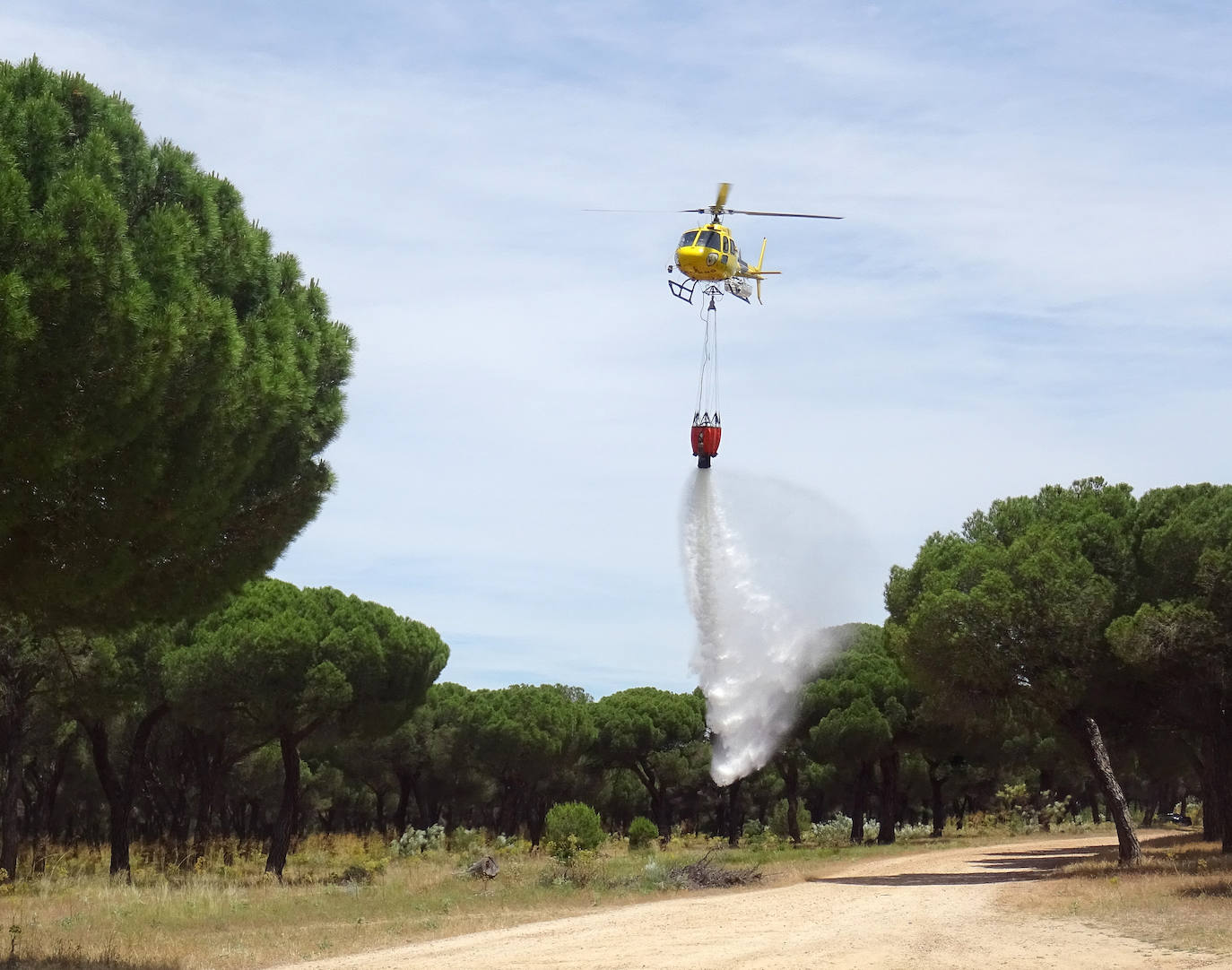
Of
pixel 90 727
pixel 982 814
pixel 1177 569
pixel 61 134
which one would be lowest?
pixel 982 814

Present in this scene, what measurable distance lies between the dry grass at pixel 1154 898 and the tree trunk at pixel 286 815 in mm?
17396

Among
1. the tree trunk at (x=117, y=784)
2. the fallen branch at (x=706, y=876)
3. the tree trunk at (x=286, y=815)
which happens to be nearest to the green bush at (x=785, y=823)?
the tree trunk at (x=286, y=815)

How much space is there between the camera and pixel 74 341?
402 inches

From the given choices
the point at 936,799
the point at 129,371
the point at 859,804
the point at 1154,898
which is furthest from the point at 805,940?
the point at 936,799

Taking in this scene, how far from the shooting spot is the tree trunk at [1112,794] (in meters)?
25.6

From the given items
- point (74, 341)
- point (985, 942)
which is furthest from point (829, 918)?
point (74, 341)

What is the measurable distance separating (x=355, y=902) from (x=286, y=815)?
9459 millimetres

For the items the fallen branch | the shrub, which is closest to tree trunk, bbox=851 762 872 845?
the shrub

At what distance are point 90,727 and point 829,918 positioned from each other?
20175 mm

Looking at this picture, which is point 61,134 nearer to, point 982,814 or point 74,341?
point 74,341

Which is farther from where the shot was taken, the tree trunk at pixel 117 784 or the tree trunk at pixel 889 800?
the tree trunk at pixel 889 800

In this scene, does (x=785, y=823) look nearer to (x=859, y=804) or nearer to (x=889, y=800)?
(x=859, y=804)

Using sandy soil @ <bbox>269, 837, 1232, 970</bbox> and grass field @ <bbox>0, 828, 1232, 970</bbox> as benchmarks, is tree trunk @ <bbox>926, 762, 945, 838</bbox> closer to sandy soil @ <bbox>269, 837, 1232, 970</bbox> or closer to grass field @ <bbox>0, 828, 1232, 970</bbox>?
grass field @ <bbox>0, 828, 1232, 970</bbox>

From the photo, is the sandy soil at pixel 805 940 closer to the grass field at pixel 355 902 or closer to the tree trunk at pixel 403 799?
the grass field at pixel 355 902
